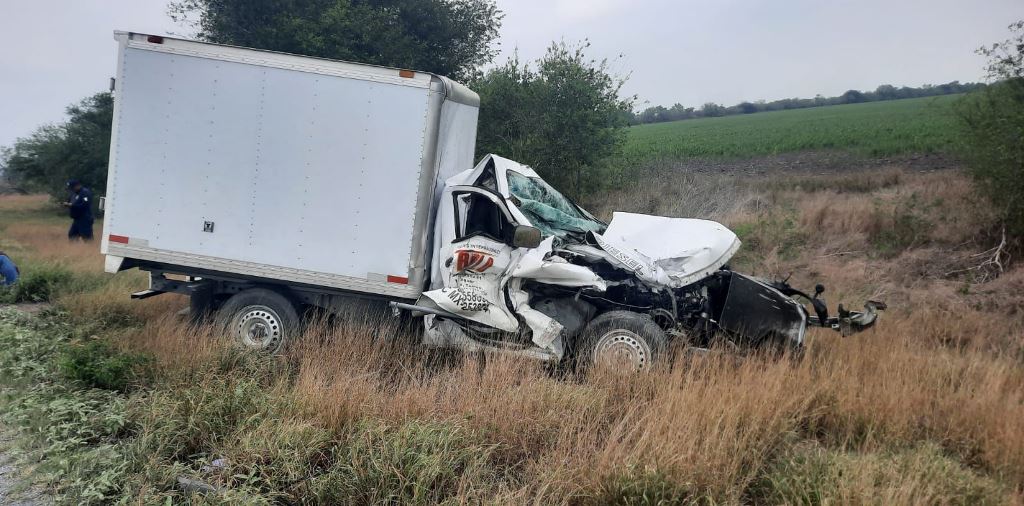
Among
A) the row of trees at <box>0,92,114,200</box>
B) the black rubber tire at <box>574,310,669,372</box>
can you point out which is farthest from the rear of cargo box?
the row of trees at <box>0,92,114,200</box>

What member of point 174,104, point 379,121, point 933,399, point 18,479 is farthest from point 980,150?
point 18,479

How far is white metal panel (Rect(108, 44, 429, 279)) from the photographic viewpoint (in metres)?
6.77

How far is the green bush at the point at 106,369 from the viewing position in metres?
5.57

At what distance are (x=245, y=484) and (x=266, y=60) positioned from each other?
432cm

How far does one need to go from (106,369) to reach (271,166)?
2.33 meters

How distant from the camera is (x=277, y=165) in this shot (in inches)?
270

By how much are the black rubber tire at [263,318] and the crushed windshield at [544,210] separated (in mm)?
2550

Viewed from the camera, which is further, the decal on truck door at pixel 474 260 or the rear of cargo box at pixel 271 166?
the rear of cargo box at pixel 271 166

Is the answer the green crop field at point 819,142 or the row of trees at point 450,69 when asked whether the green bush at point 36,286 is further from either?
the green crop field at point 819,142

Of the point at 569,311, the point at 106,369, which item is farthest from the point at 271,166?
the point at 569,311

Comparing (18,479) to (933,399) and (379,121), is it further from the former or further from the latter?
(933,399)

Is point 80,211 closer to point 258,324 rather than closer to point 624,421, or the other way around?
point 258,324

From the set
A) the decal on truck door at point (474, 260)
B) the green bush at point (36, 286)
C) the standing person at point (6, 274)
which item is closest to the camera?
the decal on truck door at point (474, 260)

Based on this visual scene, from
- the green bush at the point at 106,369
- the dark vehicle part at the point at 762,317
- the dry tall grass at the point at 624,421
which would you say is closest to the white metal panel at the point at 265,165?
the dry tall grass at the point at 624,421
